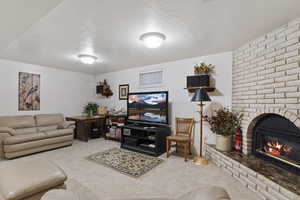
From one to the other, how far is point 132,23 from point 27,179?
2.21 meters

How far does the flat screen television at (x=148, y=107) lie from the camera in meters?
3.45

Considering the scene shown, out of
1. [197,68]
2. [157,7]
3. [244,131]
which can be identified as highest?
[157,7]

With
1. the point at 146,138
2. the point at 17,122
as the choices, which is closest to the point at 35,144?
the point at 17,122

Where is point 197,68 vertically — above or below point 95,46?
below

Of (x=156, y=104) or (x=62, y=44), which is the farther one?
(x=156, y=104)

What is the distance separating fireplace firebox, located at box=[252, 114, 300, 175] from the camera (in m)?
1.90

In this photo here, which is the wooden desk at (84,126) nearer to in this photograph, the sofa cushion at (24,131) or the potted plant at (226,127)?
the sofa cushion at (24,131)

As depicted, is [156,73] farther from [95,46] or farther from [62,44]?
[62,44]

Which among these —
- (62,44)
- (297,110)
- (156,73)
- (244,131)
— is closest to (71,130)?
(62,44)

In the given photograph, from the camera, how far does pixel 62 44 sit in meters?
2.63

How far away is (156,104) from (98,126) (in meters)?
2.47

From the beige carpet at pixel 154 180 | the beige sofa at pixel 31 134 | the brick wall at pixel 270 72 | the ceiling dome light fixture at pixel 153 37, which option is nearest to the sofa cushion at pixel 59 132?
the beige sofa at pixel 31 134

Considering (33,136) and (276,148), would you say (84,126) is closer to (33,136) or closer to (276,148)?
(33,136)

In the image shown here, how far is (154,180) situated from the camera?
219 cm
